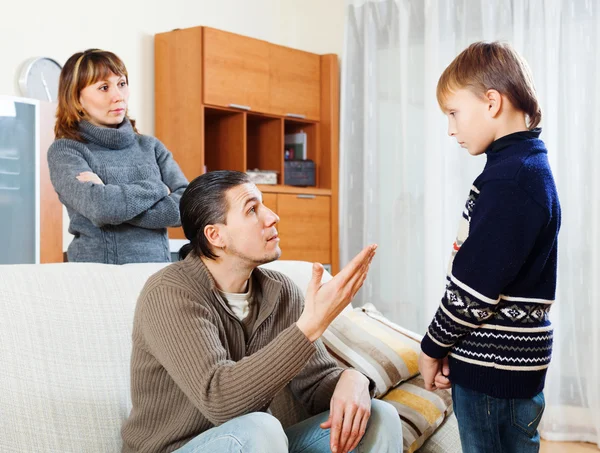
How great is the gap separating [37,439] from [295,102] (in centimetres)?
333

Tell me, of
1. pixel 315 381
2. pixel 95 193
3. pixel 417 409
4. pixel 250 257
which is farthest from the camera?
pixel 95 193

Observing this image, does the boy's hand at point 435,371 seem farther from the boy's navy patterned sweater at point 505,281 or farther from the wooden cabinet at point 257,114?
the wooden cabinet at point 257,114

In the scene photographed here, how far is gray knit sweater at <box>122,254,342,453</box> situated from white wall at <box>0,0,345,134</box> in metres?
2.38

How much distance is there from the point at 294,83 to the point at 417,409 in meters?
2.93

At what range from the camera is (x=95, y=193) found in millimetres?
2246

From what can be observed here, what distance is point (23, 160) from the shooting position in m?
3.31

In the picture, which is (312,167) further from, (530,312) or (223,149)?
(530,312)

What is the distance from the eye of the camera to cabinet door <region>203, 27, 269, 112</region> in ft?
14.0

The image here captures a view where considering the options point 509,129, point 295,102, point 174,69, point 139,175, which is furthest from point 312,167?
point 509,129

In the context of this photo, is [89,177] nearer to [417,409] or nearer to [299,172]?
[417,409]

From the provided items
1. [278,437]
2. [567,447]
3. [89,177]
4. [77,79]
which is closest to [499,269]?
[278,437]

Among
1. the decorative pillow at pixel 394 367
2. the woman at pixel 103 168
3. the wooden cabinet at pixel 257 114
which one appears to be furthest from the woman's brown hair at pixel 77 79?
the wooden cabinet at pixel 257 114

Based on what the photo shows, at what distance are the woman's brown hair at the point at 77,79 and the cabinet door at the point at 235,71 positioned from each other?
1.85m

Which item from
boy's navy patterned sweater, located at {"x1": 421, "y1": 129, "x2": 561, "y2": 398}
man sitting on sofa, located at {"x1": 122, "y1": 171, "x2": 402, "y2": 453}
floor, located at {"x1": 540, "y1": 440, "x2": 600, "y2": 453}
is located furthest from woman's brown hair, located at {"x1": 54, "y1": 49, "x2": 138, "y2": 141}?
floor, located at {"x1": 540, "y1": 440, "x2": 600, "y2": 453}
